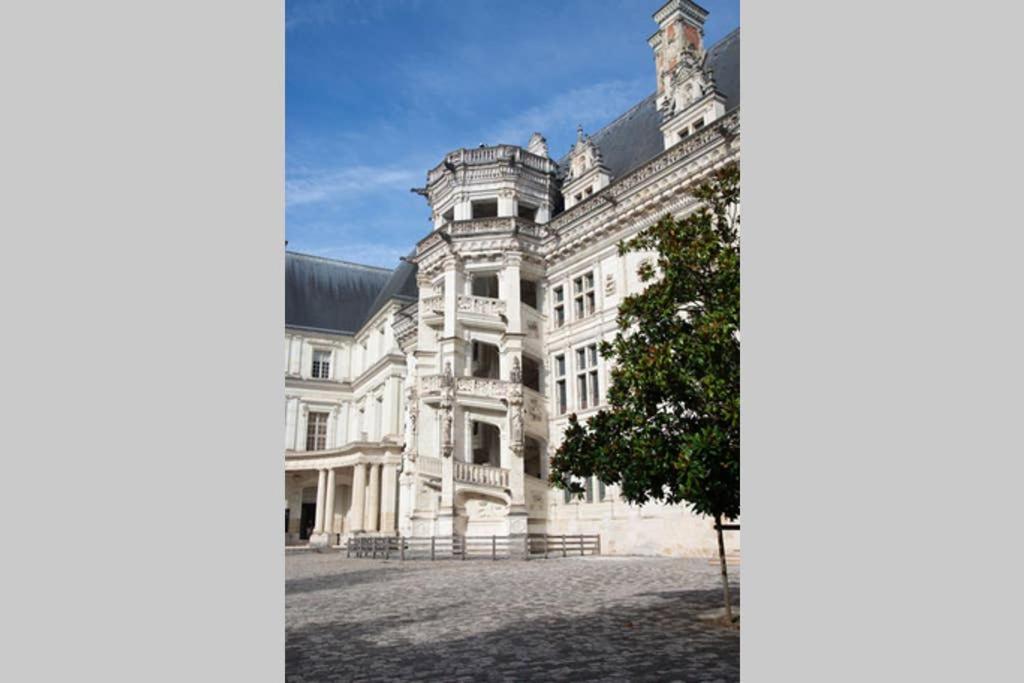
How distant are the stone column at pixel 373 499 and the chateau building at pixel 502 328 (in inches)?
3.4

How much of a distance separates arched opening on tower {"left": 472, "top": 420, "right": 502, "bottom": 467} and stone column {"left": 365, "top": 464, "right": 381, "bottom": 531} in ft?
30.0

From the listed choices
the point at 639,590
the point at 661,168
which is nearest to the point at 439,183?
the point at 661,168

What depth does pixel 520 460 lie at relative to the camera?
58.4ft

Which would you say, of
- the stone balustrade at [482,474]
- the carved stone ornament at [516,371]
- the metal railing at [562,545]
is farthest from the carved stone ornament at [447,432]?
the metal railing at [562,545]

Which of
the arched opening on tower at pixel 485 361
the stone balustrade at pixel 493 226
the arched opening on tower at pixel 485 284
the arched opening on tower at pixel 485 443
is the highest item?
the stone balustrade at pixel 493 226

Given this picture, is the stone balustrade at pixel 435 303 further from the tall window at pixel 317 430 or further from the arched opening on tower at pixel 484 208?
the tall window at pixel 317 430

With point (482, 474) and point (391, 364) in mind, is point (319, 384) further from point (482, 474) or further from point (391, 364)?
point (482, 474)

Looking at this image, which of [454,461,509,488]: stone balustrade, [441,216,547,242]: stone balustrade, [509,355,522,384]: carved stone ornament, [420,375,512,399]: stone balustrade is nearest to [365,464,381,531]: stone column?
[420,375,512,399]: stone balustrade

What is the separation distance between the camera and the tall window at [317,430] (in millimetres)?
33531

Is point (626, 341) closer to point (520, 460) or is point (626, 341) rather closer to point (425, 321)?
point (520, 460)

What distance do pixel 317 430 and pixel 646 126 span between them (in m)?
22.7

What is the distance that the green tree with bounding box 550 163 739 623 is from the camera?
17.5 ft

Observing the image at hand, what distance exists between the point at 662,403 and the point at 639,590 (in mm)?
3763

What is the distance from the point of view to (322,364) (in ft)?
109
